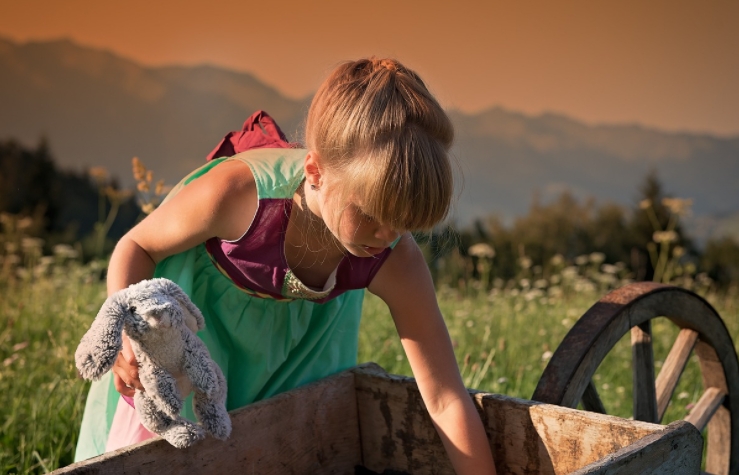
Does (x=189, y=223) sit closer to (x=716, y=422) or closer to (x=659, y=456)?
(x=659, y=456)

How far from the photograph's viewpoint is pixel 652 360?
1.88m

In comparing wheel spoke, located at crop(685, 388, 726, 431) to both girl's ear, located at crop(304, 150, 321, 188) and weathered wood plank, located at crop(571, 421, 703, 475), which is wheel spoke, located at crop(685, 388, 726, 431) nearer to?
weathered wood plank, located at crop(571, 421, 703, 475)

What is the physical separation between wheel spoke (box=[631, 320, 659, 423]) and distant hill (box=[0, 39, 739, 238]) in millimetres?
10262

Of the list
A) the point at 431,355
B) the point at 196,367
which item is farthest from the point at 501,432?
the point at 196,367

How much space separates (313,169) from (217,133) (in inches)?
591

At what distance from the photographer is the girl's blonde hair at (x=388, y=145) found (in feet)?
4.19

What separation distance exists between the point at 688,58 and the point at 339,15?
23.8 ft

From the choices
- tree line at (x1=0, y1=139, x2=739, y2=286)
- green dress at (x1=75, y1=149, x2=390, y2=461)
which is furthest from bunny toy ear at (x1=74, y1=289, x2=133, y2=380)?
tree line at (x1=0, y1=139, x2=739, y2=286)

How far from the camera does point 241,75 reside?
15.8 meters

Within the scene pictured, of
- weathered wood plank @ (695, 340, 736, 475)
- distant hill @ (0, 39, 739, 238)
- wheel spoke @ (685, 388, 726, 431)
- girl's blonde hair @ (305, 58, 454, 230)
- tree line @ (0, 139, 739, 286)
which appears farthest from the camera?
distant hill @ (0, 39, 739, 238)

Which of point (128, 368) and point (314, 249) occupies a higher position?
point (314, 249)

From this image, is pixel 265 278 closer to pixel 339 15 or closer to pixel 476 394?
pixel 476 394

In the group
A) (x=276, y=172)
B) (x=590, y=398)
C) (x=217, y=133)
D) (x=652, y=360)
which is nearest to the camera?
(x=276, y=172)

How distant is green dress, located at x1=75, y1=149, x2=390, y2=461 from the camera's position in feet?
5.16
